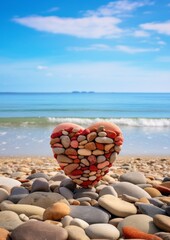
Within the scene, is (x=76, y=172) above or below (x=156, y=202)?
above

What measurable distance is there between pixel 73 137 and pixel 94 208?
0.92m

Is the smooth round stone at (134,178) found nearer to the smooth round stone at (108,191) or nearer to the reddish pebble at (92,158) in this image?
the smooth round stone at (108,191)

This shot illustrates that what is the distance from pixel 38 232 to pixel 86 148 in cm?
138

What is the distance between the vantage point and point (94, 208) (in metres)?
3.71

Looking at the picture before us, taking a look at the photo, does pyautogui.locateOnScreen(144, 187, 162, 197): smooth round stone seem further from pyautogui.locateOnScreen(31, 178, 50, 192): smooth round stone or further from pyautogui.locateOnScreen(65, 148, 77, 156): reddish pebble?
pyautogui.locateOnScreen(31, 178, 50, 192): smooth round stone

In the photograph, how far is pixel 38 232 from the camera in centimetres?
305

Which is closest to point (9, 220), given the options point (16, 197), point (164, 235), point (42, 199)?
point (42, 199)

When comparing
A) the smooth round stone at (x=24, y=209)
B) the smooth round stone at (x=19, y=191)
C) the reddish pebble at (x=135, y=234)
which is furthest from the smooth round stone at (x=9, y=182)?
the reddish pebble at (x=135, y=234)

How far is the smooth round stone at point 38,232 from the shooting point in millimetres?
3012

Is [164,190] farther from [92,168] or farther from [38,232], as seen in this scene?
[38,232]

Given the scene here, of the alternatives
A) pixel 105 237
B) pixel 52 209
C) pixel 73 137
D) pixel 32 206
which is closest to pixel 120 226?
pixel 105 237

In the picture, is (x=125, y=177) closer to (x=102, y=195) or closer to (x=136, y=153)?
(x=102, y=195)

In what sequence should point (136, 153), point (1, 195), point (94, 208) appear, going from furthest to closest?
point (136, 153), point (1, 195), point (94, 208)

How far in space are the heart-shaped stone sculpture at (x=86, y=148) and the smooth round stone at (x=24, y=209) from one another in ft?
2.50
